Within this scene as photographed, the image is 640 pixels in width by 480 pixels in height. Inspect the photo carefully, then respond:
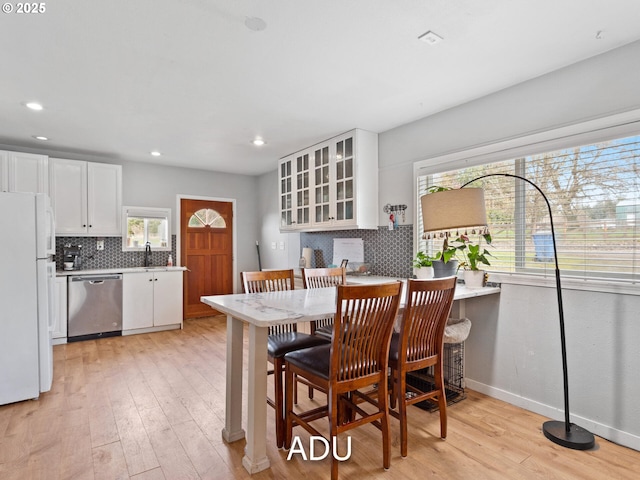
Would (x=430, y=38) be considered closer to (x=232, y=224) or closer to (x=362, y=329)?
(x=362, y=329)

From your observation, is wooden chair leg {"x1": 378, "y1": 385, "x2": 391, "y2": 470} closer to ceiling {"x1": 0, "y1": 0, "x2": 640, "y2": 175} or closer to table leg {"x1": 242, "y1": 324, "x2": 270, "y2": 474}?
table leg {"x1": 242, "y1": 324, "x2": 270, "y2": 474}

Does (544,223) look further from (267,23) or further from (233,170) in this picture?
(233,170)

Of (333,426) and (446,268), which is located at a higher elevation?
(446,268)

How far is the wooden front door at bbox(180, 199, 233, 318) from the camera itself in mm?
5633

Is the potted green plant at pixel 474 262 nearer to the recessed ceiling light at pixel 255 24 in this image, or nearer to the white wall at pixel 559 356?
the white wall at pixel 559 356

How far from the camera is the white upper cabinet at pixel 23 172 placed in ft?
13.1

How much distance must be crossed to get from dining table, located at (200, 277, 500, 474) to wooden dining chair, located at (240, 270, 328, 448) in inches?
7.3

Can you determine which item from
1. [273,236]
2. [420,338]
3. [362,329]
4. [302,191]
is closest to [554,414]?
[420,338]

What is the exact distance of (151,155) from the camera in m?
4.84

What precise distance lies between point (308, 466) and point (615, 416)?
6.29 ft

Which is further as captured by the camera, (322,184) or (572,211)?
(322,184)

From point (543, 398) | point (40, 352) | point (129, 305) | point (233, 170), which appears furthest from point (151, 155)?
point (543, 398)

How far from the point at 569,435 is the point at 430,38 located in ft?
8.36

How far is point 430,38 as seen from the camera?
2.05m
